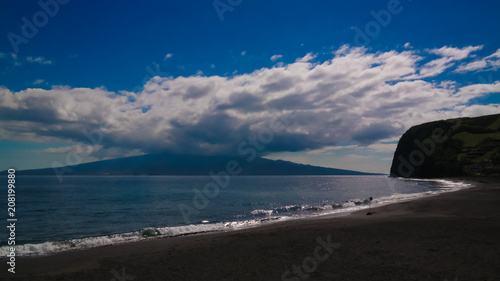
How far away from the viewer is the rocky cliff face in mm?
131000

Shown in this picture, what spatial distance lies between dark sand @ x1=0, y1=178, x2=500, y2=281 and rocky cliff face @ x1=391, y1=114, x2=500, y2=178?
126650mm

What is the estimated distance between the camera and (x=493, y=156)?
124562mm

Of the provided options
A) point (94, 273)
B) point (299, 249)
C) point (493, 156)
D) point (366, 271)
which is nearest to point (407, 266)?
point (366, 271)

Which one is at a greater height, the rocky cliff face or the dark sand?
the rocky cliff face

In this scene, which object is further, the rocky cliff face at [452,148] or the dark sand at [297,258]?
the rocky cliff face at [452,148]

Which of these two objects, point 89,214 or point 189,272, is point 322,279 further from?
point 89,214

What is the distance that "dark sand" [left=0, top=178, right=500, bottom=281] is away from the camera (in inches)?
473

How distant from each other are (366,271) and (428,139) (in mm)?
188130

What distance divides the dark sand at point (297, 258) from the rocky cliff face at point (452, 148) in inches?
4986

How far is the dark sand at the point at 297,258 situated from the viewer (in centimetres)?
1201

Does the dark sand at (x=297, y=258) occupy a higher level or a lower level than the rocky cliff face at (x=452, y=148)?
lower

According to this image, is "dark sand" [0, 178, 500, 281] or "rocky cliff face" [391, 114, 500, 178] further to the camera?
"rocky cliff face" [391, 114, 500, 178]

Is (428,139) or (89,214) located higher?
(428,139)

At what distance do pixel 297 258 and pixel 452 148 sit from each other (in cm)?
17351
